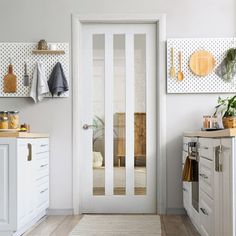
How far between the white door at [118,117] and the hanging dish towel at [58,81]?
0.80 ft

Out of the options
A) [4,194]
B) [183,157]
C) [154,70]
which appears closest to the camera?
[4,194]

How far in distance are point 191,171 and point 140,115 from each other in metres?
1.28

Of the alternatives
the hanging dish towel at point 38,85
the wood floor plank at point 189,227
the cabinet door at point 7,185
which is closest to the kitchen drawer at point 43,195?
the cabinet door at point 7,185

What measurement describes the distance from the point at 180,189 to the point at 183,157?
38 cm

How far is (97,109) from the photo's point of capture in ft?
16.2

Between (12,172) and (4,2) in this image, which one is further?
(4,2)

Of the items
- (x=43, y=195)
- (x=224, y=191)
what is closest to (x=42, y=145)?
(x=43, y=195)

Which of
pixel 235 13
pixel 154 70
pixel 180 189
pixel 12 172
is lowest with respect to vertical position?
pixel 180 189

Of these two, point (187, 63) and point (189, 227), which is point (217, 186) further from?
point (187, 63)

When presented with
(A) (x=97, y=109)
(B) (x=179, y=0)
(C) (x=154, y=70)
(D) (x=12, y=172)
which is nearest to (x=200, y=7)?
(B) (x=179, y=0)

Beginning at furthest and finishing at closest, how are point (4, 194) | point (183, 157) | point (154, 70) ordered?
point (154, 70)
point (183, 157)
point (4, 194)

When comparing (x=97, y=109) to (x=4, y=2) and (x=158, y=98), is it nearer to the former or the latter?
(x=158, y=98)

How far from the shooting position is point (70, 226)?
4164 mm

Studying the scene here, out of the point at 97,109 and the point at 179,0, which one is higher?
the point at 179,0
